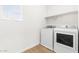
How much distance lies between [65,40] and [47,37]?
0.23 m

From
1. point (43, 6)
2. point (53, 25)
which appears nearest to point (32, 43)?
point (53, 25)

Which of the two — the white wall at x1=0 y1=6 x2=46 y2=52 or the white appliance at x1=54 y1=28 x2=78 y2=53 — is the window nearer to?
the white wall at x1=0 y1=6 x2=46 y2=52

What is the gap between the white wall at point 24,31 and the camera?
3.59 ft

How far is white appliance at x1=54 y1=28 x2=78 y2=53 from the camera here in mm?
1092

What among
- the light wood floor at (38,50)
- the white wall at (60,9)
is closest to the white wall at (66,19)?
the white wall at (60,9)

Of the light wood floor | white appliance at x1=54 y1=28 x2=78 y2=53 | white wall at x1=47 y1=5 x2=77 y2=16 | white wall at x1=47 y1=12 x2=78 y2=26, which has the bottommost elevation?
the light wood floor

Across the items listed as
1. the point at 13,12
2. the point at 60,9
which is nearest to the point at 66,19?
the point at 60,9

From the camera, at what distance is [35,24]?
1169 millimetres

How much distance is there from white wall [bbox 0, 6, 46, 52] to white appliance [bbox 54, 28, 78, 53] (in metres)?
0.24

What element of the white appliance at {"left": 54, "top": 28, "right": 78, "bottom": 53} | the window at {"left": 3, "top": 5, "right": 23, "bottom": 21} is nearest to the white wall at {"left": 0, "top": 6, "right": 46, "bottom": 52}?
the window at {"left": 3, "top": 5, "right": 23, "bottom": 21}

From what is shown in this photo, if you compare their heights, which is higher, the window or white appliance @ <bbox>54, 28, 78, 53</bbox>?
the window

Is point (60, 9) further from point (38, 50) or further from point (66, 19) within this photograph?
point (38, 50)

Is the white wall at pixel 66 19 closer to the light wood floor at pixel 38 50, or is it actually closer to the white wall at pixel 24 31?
the white wall at pixel 24 31
